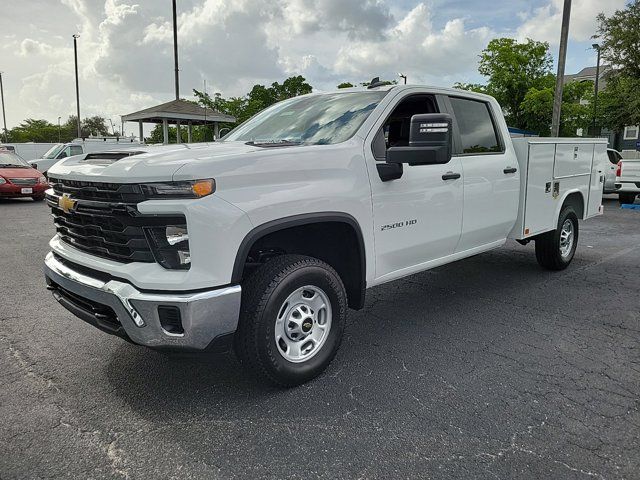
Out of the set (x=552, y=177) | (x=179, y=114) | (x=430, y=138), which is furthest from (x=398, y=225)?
(x=179, y=114)

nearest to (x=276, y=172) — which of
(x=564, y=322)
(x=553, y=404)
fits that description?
Result: (x=553, y=404)

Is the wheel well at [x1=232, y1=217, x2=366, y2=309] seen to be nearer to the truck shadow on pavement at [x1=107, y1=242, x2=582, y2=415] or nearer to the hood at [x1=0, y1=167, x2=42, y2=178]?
the truck shadow on pavement at [x1=107, y1=242, x2=582, y2=415]

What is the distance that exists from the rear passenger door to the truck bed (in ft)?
0.42

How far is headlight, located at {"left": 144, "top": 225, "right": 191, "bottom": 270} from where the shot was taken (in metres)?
2.72

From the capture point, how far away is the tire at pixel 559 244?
5998mm

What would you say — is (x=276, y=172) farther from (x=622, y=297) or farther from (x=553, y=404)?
(x=622, y=297)

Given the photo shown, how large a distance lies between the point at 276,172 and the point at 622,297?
13.9 feet

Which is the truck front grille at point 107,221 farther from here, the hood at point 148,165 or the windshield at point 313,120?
the windshield at point 313,120

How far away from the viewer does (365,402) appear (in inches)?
122

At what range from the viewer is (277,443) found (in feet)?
8.82

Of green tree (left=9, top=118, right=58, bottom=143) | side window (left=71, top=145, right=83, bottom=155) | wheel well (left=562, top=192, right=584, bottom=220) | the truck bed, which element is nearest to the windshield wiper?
the truck bed

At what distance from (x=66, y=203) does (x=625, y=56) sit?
3443 cm

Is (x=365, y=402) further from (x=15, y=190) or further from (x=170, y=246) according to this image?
(x=15, y=190)

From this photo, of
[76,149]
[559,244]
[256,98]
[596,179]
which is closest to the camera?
[559,244]
